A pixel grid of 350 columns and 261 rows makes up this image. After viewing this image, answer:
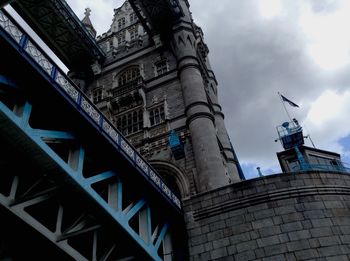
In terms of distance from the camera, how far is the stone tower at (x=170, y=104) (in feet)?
70.7

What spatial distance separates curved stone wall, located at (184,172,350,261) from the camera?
12.4 m

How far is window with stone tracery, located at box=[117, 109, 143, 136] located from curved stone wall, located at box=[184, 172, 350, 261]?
39.8 feet

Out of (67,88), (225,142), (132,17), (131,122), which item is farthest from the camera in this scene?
(132,17)

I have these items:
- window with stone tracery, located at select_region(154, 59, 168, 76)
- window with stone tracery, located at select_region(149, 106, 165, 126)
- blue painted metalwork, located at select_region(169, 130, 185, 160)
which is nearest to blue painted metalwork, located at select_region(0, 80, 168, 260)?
blue painted metalwork, located at select_region(169, 130, 185, 160)

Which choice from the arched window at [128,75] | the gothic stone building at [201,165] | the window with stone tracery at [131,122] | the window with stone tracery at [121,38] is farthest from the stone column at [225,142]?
the window with stone tracery at [121,38]

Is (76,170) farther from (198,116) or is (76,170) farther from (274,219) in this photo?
(198,116)

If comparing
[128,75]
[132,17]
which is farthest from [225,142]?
[132,17]

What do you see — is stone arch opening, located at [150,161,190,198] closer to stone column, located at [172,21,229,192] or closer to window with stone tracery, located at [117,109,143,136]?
stone column, located at [172,21,229,192]

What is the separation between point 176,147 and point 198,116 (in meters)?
2.77

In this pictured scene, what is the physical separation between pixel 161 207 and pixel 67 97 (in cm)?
642

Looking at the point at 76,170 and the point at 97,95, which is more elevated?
the point at 97,95

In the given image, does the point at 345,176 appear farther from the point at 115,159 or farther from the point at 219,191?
the point at 115,159

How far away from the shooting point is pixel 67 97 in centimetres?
1118

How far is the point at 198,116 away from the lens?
23.2 m
